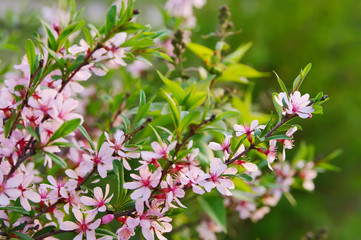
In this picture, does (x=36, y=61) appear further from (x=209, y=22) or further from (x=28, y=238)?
(x=209, y=22)

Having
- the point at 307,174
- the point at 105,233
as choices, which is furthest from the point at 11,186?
the point at 307,174

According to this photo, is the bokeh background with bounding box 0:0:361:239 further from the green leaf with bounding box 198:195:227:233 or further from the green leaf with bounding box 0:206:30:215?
the green leaf with bounding box 0:206:30:215

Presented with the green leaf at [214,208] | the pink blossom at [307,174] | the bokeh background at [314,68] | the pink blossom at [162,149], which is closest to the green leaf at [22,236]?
the pink blossom at [162,149]

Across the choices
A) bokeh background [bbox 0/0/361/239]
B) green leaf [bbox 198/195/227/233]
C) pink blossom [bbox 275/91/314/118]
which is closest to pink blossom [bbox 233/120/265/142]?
pink blossom [bbox 275/91/314/118]

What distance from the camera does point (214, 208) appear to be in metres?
1.10

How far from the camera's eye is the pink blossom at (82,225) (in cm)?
67

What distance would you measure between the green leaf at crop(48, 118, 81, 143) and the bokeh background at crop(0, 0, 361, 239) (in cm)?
207

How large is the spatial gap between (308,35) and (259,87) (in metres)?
0.46

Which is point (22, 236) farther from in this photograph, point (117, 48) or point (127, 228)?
point (117, 48)

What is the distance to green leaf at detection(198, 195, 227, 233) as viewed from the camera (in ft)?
3.51

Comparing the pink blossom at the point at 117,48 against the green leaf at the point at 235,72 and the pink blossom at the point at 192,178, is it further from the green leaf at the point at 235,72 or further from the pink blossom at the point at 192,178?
the green leaf at the point at 235,72

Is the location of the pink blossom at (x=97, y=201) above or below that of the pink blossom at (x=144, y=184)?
below

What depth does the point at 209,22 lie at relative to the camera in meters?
2.75

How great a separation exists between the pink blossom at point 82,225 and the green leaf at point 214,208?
1.44 feet
